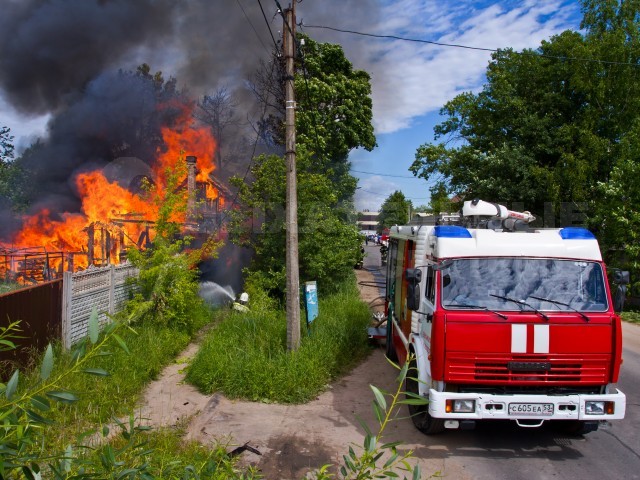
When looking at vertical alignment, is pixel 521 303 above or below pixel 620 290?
below

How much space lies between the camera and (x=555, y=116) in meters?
18.7

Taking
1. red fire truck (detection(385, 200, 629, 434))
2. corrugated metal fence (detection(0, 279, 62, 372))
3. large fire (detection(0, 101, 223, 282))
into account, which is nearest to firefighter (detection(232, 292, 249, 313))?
corrugated metal fence (detection(0, 279, 62, 372))

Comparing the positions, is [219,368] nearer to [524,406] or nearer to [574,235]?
[524,406]

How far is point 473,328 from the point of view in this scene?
15.8 feet


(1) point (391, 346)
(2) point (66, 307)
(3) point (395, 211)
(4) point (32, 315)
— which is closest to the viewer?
(4) point (32, 315)

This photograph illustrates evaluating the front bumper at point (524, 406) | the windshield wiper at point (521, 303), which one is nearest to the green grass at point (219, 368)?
the front bumper at point (524, 406)

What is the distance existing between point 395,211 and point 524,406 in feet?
165

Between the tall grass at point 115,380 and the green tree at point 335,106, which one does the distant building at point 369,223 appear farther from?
the tall grass at point 115,380

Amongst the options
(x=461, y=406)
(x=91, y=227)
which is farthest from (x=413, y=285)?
(x=91, y=227)

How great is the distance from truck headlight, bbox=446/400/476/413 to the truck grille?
0.63ft

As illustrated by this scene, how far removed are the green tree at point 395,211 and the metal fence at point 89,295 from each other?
39.2 metres

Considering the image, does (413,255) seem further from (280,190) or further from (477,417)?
(280,190)

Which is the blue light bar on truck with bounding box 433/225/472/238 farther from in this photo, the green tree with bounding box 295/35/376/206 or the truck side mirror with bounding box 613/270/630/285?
the green tree with bounding box 295/35/376/206

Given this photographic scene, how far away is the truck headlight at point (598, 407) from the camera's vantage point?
472cm
